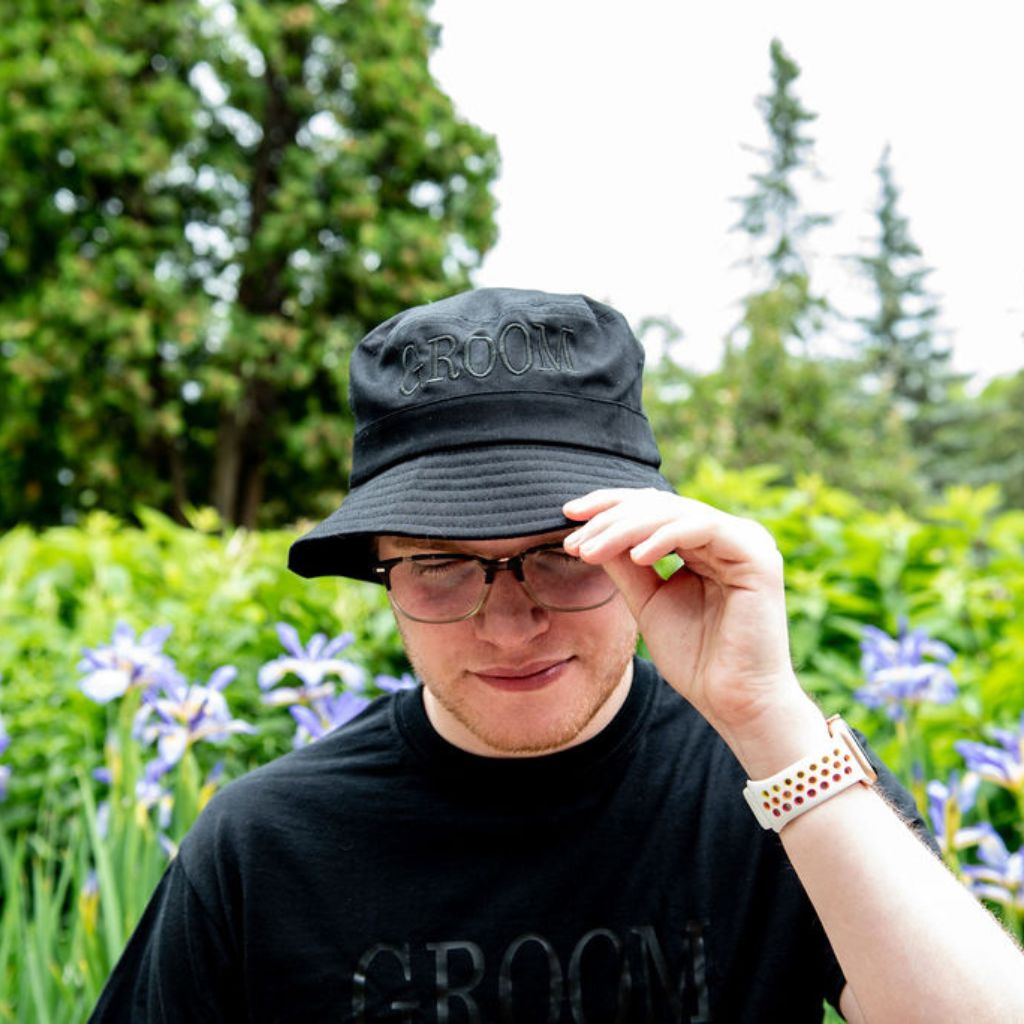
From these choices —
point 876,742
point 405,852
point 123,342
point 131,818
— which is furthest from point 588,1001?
point 123,342

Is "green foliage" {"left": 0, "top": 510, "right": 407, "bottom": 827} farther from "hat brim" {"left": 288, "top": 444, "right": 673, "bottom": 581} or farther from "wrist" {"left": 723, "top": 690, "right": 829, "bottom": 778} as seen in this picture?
"wrist" {"left": 723, "top": 690, "right": 829, "bottom": 778}

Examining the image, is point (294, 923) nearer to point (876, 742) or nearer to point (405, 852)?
point (405, 852)

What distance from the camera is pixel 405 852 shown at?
3.69 ft

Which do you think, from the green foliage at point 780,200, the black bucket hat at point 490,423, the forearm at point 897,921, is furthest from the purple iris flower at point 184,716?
the green foliage at point 780,200

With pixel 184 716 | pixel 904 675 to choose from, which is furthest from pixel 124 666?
pixel 904 675

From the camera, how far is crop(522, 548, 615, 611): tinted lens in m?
1.09

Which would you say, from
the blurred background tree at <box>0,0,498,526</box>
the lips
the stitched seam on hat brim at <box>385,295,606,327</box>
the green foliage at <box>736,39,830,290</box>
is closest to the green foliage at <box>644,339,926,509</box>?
the blurred background tree at <box>0,0,498,526</box>

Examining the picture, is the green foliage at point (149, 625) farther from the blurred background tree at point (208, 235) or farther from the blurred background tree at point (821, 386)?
the blurred background tree at point (208, 235)

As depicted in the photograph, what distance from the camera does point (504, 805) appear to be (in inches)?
44.7

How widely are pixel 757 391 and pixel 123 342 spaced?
6661 mm

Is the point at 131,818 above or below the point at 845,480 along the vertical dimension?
below

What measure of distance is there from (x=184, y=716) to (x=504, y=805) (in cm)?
78

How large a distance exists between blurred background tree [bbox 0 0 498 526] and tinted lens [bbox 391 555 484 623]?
10.4 meters

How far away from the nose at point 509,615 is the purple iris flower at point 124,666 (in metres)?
0.88
